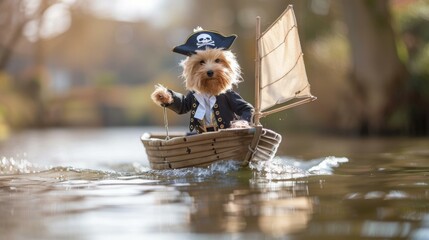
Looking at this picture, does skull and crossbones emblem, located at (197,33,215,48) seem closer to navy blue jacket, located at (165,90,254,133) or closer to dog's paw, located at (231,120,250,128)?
navy blue jacket, located at (165,90,254,133)

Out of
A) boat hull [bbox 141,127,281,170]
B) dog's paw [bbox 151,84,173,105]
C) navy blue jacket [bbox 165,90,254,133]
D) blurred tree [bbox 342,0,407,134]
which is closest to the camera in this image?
boat hull [bbox 141,127,281,170]

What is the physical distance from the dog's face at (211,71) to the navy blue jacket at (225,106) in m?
0.24

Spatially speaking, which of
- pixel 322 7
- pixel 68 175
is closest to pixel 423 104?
pixel 322 7

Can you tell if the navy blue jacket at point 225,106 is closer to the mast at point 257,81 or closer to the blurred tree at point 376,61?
the mast at point 257,81

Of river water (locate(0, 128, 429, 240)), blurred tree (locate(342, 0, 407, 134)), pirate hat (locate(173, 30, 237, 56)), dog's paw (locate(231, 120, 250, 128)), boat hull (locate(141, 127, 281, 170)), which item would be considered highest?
blurred tree (locate(342, 0, 407, 134))

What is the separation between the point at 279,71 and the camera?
8.98 metres

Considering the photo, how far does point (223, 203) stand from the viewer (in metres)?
6.00

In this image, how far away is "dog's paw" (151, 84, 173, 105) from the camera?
8.86 meters

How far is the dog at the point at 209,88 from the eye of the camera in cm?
862

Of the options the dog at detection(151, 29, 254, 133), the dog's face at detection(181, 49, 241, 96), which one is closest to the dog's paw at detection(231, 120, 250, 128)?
the dog at detection(151, 29, 254, 133)

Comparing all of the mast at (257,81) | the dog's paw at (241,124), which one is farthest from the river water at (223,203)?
the mast at (257,81)

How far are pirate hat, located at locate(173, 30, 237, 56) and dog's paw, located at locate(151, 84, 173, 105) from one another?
45cm

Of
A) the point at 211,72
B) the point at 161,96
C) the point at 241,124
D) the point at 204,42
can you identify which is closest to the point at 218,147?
the point at 241,124

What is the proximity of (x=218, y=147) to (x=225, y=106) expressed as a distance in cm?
63
